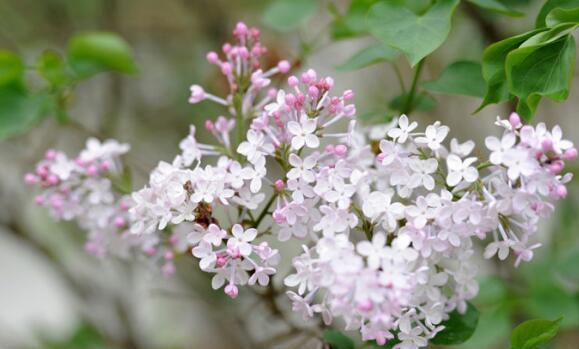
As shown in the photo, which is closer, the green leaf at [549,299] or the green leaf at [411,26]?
the green leaf at [411,26]

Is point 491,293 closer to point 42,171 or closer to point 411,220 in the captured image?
point 411,220

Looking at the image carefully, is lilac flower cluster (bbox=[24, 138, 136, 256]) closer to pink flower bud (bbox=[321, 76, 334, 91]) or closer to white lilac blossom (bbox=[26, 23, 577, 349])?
white lilac blossom (bbox=[26, 23, 577, 349])

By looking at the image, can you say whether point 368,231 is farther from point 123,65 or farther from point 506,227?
point 123,65

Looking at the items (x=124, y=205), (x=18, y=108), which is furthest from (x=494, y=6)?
(x=18, y=108)

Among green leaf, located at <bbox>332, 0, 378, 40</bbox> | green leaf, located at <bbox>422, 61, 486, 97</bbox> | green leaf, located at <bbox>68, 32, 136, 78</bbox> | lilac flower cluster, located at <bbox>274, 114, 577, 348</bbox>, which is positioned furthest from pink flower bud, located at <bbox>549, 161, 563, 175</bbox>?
green leaf, located at <bbox>68, 32, 136, 78</bbox>

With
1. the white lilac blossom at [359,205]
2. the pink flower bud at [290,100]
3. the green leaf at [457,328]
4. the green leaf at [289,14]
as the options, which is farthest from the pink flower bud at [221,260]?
the green leaf at [289,14]

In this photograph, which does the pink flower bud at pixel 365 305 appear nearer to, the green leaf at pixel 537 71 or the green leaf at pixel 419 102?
the green leaf at pixel 537 71
